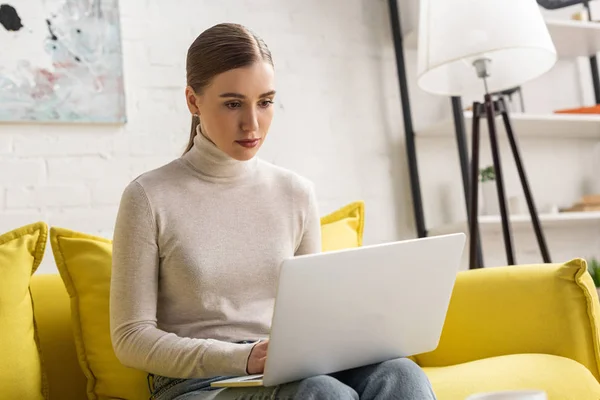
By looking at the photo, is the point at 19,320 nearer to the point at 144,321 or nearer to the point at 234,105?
the point at 144,321

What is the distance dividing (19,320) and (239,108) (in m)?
0.65

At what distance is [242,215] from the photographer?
151 centimetres

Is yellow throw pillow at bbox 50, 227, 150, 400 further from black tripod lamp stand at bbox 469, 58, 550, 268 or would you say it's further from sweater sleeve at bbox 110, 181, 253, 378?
black tripod lamp stand at bbox 469, 58, 550, 268

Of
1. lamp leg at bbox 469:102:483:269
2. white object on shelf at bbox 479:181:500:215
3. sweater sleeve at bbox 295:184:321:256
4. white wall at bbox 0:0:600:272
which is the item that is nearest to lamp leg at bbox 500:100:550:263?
lamp leg at bbox 469:102:483:269

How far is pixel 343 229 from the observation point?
77.1 inches

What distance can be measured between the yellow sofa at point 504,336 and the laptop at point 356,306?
0.95 feet

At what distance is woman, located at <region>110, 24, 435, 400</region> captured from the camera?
132 cm

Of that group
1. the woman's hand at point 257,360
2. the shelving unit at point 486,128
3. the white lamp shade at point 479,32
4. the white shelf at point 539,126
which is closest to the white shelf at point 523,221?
the shelving unit at point 486,128

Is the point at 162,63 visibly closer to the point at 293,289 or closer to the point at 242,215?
the point at 242,215

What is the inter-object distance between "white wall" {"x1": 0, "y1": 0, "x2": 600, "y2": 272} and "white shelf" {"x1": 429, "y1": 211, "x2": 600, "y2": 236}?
0.06 metres

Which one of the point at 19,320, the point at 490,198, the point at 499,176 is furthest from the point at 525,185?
the point at 19,320

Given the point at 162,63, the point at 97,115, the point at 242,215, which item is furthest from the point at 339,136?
the point at 242,215

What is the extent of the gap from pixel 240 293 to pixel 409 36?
1635 mm

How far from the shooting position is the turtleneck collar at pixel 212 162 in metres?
1.51
